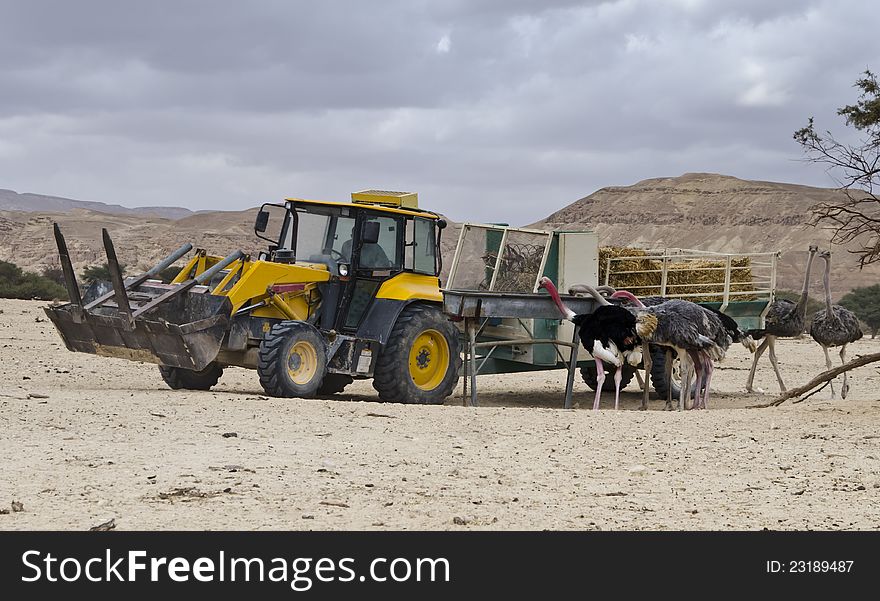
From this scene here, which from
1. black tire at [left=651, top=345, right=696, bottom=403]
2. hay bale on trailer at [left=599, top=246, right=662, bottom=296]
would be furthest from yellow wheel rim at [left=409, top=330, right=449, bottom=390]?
black tire at [left=651, top=345, right=696, bottom=403]

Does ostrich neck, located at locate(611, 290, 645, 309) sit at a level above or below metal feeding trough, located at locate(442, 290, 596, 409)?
above

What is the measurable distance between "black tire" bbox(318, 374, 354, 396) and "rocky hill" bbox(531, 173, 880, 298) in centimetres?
7577

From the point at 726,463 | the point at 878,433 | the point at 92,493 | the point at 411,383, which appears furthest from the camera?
the point at 411,383

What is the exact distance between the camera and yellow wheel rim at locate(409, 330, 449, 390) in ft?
48.8

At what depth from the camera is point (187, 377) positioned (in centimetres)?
1517

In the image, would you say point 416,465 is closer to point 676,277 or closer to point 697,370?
point 697,370

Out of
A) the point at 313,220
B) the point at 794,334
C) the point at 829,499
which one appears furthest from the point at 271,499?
the point at 794,334

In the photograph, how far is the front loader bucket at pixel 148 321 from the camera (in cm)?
1305

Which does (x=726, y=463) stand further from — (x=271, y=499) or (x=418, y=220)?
(x=418, y=220)

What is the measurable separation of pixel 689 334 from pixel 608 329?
101cm

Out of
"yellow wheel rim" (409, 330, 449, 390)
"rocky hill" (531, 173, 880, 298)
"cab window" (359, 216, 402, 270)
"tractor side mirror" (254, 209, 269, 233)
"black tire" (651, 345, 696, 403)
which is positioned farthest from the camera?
"rocky hill" (531, 173, 880, 298)

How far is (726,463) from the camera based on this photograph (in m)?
10.0

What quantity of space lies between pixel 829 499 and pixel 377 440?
13.1ft

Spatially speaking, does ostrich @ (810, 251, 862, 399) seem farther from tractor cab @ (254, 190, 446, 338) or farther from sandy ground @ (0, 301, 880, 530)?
tractor cab @ (254, 190, 446, 338)
